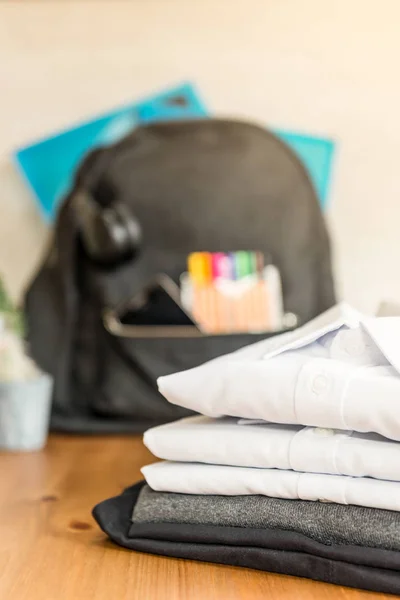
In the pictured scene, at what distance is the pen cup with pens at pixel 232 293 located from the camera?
45.3 inches

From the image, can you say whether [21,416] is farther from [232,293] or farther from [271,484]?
[271,484]

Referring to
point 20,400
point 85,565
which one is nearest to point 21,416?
point 20,400

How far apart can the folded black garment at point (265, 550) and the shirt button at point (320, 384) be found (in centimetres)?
10

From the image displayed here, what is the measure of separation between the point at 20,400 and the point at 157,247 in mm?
319

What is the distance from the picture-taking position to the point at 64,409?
3.72 ft

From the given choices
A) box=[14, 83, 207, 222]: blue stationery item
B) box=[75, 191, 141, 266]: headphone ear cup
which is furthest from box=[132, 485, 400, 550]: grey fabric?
box=[14, 83, 207, 222]: blue stationery item

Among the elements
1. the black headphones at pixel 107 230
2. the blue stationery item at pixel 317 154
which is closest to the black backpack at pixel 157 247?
the black headphones at pixel 107 230

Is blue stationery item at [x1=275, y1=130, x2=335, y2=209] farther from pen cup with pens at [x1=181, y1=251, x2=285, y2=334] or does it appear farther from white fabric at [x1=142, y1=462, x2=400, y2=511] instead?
white fabric at [x1=142, y1=462, x2=400, y2=511]

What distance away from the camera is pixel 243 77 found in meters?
1.57

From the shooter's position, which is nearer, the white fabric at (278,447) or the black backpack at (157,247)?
the white fabric at (278,447)

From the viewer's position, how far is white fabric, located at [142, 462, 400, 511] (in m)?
0.51

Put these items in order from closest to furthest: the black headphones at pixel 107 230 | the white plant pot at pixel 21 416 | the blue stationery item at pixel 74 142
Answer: the white plant pot at pixel 21 416 → the black headphones at pixel 107 230 → the blue stationery item at pixel 74 142

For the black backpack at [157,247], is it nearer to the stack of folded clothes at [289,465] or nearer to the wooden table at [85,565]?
the wooden table at [85,565]

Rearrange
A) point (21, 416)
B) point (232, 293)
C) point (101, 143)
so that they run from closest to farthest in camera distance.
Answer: point (21, 416), point (232, 293), point (101, 143)
